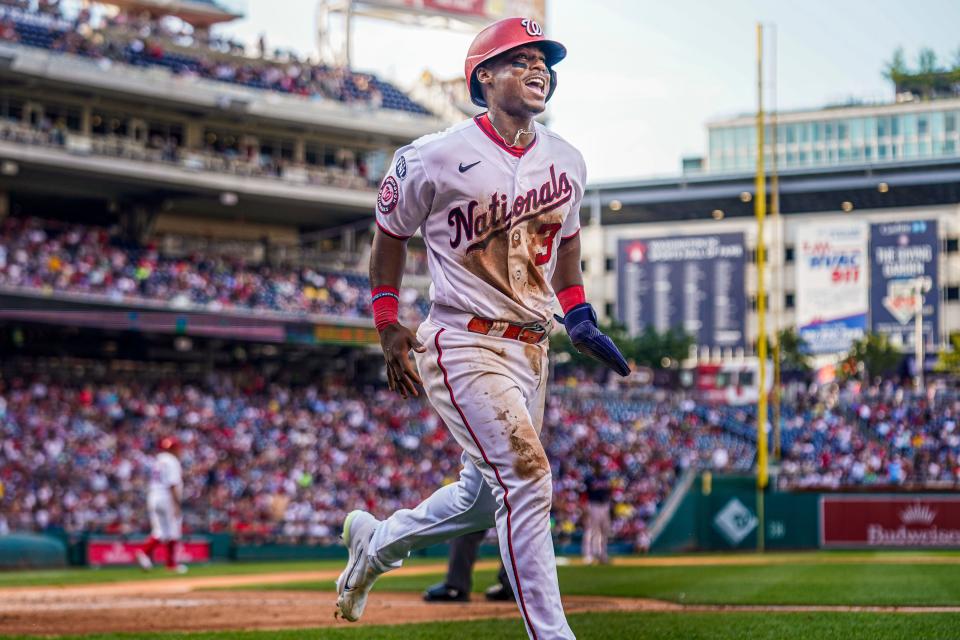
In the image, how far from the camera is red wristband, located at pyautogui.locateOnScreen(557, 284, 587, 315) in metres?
5.55

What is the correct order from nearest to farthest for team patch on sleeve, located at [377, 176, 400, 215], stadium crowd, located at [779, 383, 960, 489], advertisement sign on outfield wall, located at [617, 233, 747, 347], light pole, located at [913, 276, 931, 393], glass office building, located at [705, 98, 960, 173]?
1. team patch on sleeve, located at [377, 176, 400, 215]
2. stadium crowd, located at [779, 383, 960, 489]
3. light pole, located at [913, 276, 931, 393]
4. advertisement sign on outfield wall, located at [617, 233, 747, 347]
5. glass office building, located at [705, 98, 960, 173]

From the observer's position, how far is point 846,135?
90.6 m

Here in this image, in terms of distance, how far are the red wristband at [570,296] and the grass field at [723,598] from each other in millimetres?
2286

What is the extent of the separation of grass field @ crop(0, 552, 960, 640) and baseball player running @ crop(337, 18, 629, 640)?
2.37m

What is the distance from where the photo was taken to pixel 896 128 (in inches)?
3233

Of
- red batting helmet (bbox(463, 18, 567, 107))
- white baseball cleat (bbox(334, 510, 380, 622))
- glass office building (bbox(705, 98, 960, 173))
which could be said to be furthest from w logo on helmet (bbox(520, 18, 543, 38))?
glass office building (bbox(705, 98, 960, 173))

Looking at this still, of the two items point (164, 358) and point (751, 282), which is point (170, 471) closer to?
point (164, 358)

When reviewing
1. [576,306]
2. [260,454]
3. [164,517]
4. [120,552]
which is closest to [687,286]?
[260,454]

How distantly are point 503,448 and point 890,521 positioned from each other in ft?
78.0

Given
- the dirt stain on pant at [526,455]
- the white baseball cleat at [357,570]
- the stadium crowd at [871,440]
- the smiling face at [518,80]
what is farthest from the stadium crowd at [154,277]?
the dirt stain on pant at [526,455]

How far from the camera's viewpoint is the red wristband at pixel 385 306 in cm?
528

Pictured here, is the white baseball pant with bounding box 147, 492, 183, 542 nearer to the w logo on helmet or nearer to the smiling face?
the smiling face

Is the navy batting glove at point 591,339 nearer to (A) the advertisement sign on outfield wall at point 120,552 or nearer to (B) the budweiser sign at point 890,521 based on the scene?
(A) the advertisement sign on outfield wall at point 120,552

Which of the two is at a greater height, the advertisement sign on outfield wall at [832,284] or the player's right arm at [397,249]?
the advertisement sign on outfield wall at [832,284]
